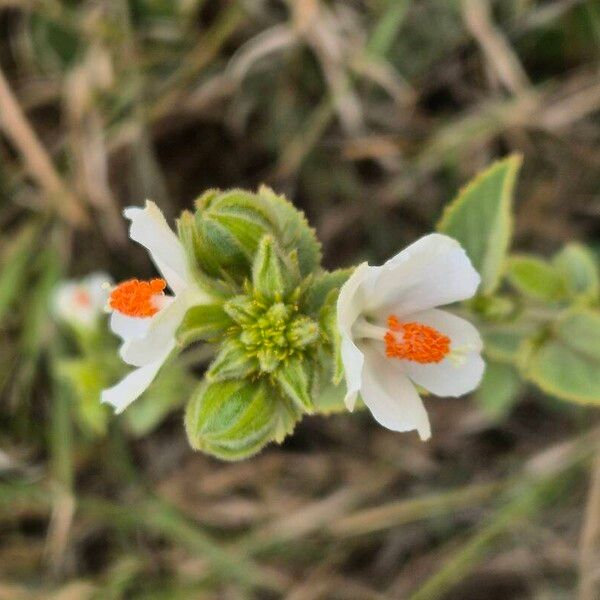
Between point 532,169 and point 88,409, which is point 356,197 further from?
point 88,409

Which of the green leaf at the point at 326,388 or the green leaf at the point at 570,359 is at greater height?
the green leaf at the point at 326,388

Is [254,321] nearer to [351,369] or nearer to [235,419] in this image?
[235,419]

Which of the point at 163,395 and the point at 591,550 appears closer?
the point at 591,550

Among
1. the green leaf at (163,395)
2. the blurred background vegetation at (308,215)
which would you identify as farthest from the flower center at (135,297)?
the blurred background vegetation at (308,215)

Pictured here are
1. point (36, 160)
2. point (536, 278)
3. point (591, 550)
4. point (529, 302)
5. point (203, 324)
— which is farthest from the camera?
point (36, 160)

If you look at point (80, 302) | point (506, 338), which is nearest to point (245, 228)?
→ point (506, 338)

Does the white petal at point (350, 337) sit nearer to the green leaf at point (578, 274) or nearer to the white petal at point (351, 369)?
the white petal at point (351, 369)

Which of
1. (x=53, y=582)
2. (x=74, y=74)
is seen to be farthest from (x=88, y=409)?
(x=74, y=74)
